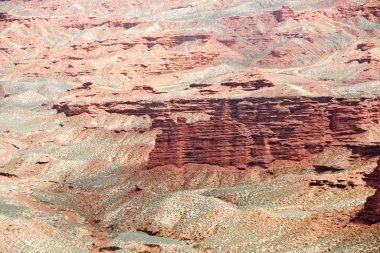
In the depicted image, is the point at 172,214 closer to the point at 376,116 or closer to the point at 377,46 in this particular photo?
the point at 376,116

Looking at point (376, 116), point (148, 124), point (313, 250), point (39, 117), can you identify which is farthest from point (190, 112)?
point (313, 250)

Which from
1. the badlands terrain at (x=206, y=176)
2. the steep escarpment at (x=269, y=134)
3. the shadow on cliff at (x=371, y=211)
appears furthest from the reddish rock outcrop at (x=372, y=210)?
the steep escarpment at (x=269, y=134)

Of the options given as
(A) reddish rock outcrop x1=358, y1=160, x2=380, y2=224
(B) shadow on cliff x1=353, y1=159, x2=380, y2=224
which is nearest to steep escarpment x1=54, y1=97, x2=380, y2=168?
(B) shadow on cliff x1=353, y1=159, x2=380, y2=224

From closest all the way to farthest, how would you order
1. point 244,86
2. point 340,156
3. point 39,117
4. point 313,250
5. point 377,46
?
point 313,250, point 340,156, point 244,86, point 39,117, point 377,46

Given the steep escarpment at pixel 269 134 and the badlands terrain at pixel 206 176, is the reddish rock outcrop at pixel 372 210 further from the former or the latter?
the steep escarpment at pixel 269 134

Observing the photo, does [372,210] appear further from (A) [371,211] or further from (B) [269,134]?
(B) [269,134]

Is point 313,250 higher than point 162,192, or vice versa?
point 313,250

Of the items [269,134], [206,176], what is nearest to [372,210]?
[269,134]

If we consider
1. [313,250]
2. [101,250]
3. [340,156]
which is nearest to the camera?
[313,250]

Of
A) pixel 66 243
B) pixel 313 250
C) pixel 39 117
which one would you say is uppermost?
pixel 313 250
